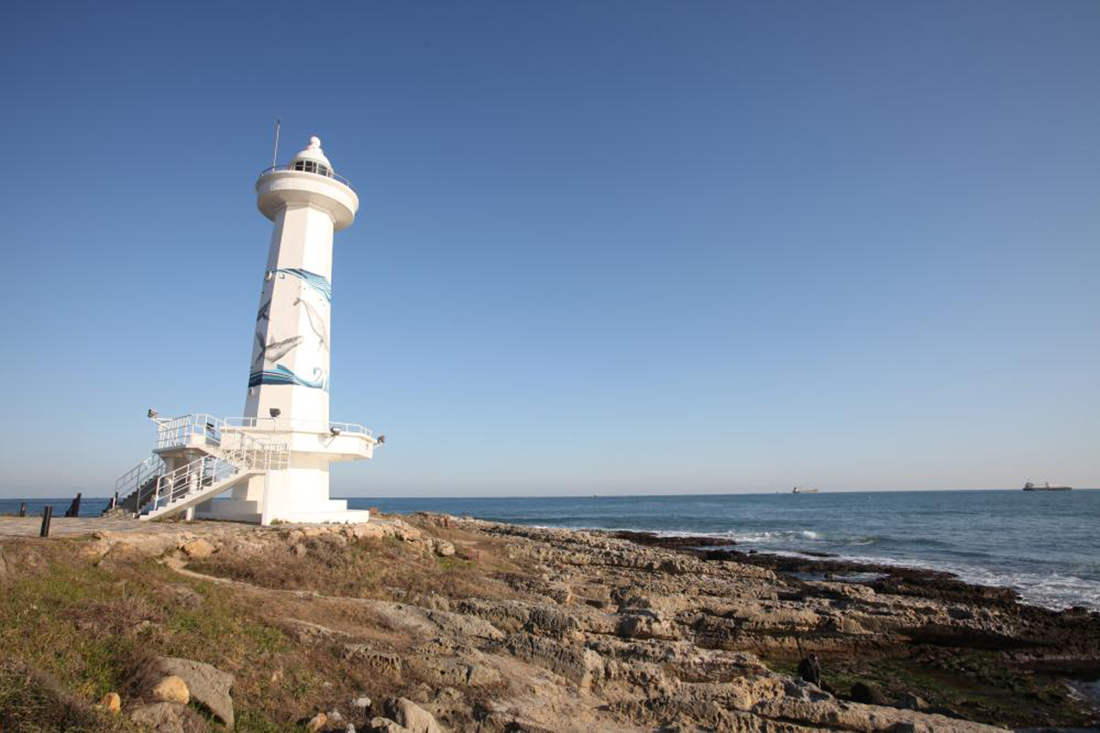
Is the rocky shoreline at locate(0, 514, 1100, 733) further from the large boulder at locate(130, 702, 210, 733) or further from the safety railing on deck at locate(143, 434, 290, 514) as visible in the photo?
the safety railing on deck at locate(143, 434, 290, 514)

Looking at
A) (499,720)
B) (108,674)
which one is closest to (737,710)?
(499,720)

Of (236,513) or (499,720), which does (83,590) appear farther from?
(236,513)

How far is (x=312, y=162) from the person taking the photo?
23.3 meters

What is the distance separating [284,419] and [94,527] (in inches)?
255

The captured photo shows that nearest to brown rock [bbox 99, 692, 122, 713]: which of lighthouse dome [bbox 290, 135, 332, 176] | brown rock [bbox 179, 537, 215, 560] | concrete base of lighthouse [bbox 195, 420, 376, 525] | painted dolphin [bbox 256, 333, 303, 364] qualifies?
brown rock [bbox 179, 537, 215, 560]

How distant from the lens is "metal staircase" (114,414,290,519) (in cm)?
1828

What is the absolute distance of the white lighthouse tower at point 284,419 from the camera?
19.2 m

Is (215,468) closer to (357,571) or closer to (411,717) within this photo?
(357,571)

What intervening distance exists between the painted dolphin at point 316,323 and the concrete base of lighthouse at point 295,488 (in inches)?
139

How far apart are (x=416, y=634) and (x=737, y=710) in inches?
220

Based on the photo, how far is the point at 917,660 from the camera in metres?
14.6

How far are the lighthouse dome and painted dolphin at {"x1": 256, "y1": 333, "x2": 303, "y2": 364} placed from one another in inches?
267

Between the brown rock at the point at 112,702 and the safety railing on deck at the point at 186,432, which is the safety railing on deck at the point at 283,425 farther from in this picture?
the brown rock at the point at 112,702

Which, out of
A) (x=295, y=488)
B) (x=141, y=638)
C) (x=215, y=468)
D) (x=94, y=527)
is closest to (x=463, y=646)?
(x=141, y=638)
